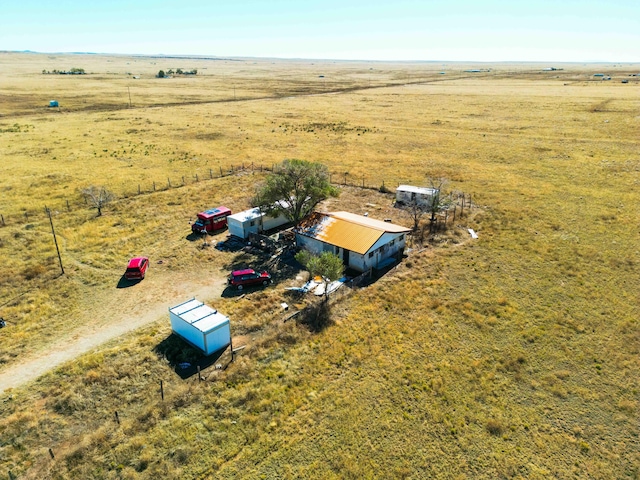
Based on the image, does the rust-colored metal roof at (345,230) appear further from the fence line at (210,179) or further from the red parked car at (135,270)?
the fence line at (210,179)

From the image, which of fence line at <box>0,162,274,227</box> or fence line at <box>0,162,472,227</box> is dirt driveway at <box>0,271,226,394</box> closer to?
fence line at <box>0,162,274,227</box>

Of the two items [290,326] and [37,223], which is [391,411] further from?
[37,223]

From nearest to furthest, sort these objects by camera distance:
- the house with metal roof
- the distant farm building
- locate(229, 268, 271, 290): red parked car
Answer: locate(229, 268, 271, 290): red parked car → the house with metal roof → the distant farm building

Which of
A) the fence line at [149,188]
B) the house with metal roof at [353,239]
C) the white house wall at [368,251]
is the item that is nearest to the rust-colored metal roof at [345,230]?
the house with metal roof at [353,239]

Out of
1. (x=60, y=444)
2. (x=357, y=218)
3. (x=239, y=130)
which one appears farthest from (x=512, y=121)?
(x=60, y=444)

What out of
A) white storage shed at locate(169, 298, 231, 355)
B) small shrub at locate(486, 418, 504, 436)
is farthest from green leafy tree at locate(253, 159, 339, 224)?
small shrub at locate(486, 418, 504, 436)

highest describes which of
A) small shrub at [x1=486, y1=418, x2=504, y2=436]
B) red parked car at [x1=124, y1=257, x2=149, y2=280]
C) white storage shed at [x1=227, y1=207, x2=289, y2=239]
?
white storage shed at [x1=227, y1=207, x2=289, y2=239]
